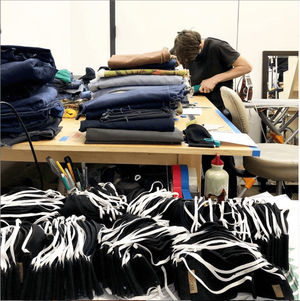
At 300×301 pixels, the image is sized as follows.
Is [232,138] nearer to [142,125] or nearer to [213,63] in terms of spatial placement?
[142,125]

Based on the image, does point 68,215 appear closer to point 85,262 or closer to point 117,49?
point 85,262

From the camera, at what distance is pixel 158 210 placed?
81 cm

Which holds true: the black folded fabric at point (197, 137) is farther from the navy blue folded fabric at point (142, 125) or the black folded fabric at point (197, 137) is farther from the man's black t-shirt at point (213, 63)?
the man's black t-shirt at point (213, 63)

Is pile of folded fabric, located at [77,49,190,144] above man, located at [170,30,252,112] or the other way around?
the other way around

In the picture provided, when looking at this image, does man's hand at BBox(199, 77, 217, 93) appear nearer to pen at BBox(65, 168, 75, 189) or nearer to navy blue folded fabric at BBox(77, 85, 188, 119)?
navy blue folded fabric at BBox(77, 85, 188, 119)

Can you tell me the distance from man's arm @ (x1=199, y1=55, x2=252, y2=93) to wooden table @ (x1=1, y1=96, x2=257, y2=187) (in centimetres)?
147

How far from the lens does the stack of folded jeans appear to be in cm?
114

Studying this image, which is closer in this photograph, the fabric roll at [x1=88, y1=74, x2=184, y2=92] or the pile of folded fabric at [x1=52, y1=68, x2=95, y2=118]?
the fabric roll at [x1=88, y1=74, x2=184, y2=92]

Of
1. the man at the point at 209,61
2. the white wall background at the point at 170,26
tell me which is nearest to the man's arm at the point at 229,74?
the man at the point at 209,61

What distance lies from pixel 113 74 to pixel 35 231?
39.4 inches

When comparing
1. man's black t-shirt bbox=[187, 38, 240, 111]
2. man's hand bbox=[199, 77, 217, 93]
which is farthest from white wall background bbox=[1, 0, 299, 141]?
man's hand bbox=[199, 77, 217, 93]

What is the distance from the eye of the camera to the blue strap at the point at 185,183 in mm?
1200

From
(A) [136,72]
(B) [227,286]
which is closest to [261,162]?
(A) [136,72]

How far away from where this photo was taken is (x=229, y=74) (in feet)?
9.23
